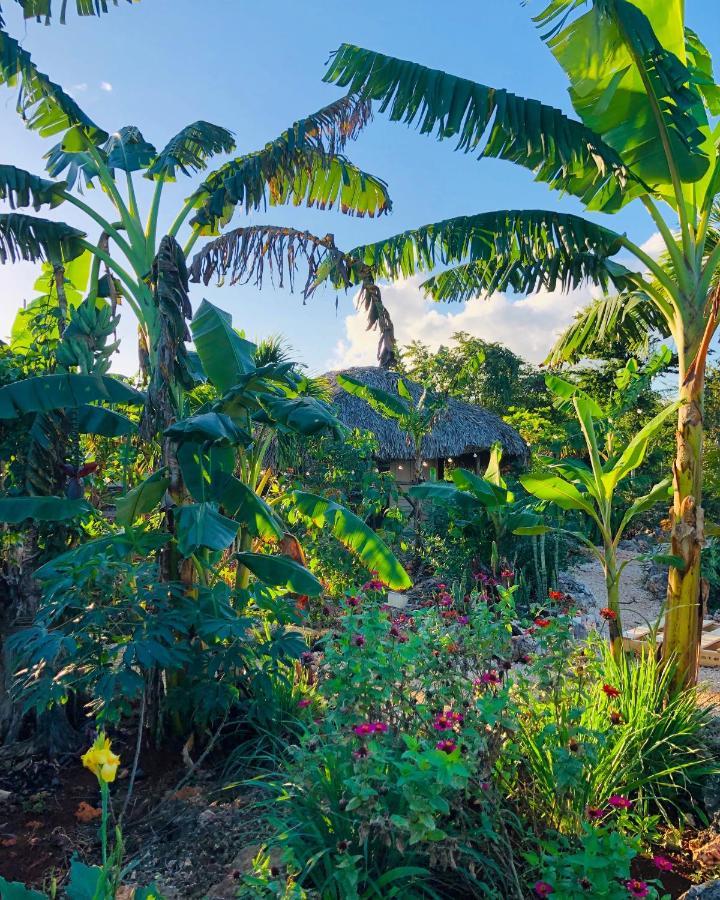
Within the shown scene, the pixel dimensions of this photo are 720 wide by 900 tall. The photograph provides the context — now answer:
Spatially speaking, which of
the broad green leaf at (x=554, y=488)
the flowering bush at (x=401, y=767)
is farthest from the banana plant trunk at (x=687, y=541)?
the flowering bush at (x=401, y=767)

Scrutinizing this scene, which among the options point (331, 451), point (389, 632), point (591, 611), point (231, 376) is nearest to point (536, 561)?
point (591, 611)

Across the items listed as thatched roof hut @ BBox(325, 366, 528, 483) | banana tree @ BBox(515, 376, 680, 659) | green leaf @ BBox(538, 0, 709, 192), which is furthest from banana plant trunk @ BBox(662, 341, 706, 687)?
thatched roof hut @ BBox(325, 366, 528, 483)

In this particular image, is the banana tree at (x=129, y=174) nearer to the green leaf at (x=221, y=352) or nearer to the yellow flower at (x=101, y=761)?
the green leaf at (x=221, y=352)

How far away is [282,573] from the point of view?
4.30m

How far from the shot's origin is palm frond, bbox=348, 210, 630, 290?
177 inches

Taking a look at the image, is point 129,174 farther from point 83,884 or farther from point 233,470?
point 83,884

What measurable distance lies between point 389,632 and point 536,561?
210 inches

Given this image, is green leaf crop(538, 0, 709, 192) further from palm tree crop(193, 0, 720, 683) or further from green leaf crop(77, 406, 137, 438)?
green leaf crop(77, 406, 137, 438)

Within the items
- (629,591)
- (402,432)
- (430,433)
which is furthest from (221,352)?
(430,433)

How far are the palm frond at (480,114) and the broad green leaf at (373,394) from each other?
13.7 feet

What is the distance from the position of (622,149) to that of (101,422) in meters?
3.95

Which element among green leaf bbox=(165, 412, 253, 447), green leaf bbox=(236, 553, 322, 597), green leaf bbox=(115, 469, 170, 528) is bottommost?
green leaf bbox=(236, 553, 322, 597)

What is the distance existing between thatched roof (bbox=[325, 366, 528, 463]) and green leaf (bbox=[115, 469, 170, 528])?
961 centimetres

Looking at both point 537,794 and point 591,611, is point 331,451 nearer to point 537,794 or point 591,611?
point 591,611
